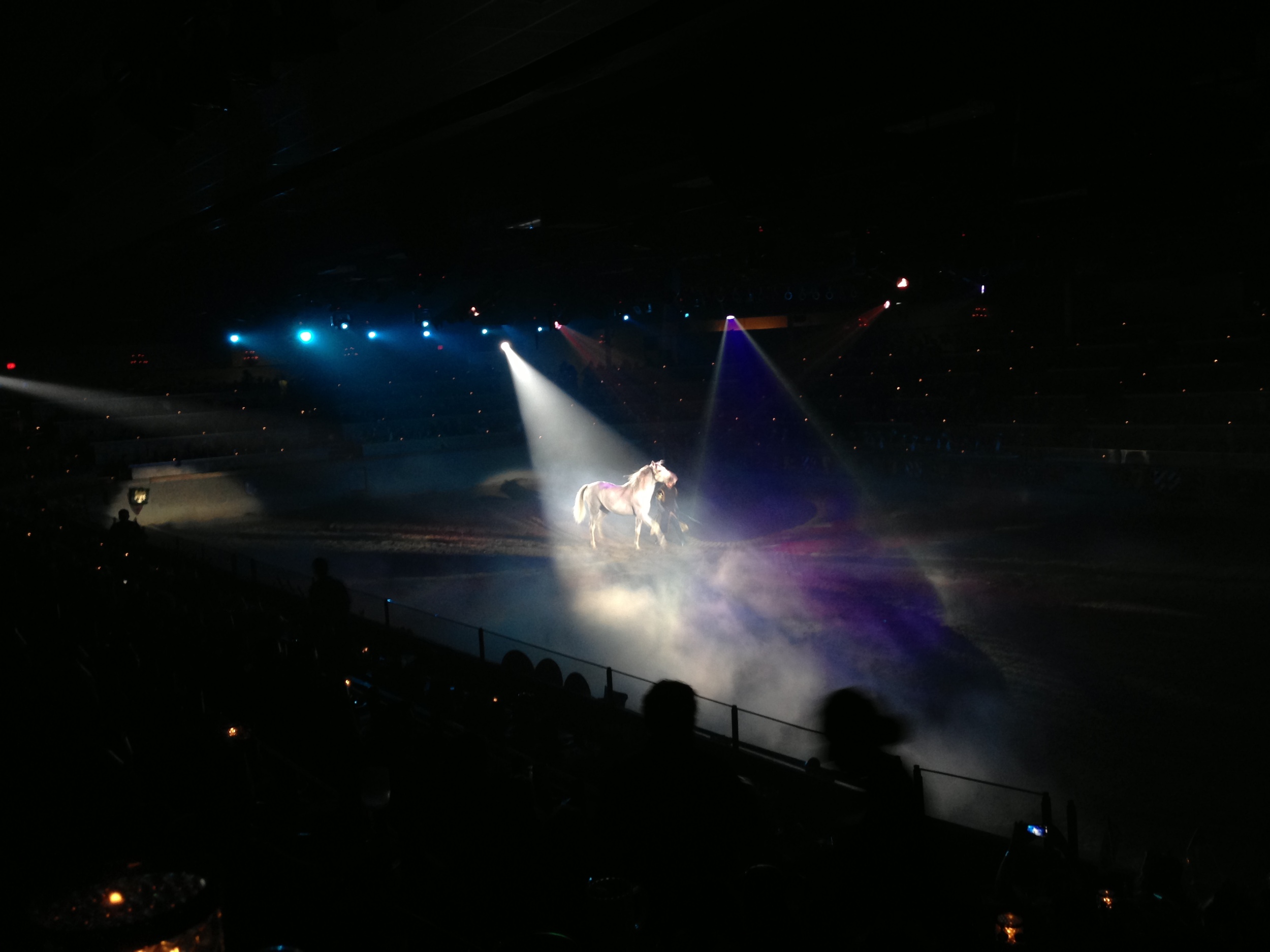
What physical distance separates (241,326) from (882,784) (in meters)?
22.9

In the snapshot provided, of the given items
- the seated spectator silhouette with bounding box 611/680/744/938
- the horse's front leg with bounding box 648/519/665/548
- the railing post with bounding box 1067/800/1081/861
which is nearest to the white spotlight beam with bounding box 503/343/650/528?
the horse's front leg with bounding box 648/519/665/548

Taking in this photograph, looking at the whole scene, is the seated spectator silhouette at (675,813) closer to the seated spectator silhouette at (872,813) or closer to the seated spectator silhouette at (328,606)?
the seated spectator silhouette at (872,813)

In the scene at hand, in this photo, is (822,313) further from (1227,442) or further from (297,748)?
(297,748)

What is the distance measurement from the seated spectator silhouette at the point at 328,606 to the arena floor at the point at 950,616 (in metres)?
2.46

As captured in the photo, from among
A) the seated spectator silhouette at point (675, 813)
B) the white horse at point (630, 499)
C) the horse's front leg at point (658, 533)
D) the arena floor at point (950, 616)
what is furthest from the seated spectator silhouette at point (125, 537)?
the seated spectator silhouette at point (675, 813)

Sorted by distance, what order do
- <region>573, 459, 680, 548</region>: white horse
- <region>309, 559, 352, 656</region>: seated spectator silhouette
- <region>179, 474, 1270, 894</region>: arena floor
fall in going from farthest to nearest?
1. <region>573, 459, 680, 548</region>: white horse
2. <region>309, 559, 352, 656</region>: seated spectator silhouette
3. <region>179, 474, 1270, 894</region>: arena floor

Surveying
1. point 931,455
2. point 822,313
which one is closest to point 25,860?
point 931,455

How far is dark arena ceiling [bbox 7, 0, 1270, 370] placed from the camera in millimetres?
4219

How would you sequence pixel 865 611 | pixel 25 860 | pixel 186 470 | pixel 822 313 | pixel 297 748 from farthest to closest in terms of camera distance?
pixel 822 313, pixel 186 470, pixel 865 611, pixel 297 748, pixel 25 860

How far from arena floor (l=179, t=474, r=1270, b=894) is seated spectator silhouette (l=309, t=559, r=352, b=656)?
8.08ft

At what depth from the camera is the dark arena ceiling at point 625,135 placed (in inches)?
166

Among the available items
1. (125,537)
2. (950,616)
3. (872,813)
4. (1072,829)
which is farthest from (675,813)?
(125,537)

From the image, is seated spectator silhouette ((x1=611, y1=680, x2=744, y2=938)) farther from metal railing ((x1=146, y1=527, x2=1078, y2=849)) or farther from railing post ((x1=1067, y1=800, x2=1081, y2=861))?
railing post ((x1=1067, y1=800, x2=1081, y2=861))

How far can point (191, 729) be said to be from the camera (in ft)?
11.2
